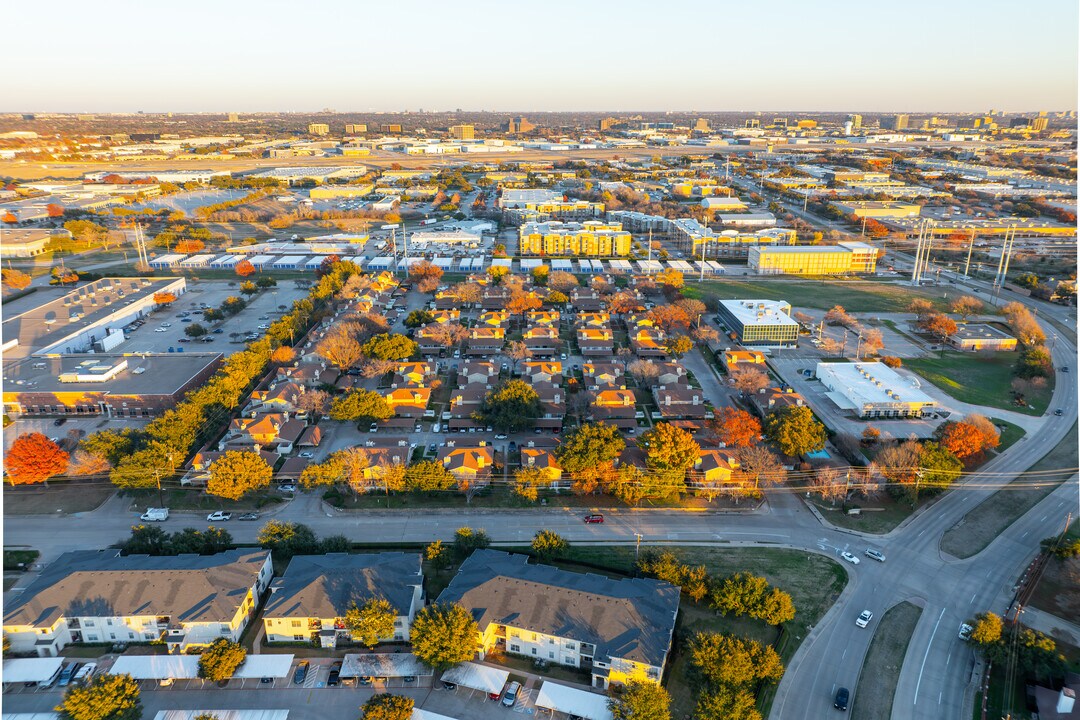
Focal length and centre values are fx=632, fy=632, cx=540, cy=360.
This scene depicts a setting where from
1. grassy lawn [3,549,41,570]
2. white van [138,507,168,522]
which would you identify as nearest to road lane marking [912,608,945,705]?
white van [138,507,168,522]

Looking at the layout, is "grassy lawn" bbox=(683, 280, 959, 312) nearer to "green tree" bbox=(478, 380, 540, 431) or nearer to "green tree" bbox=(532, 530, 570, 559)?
"green tree" bbox=(478, 380, 540, 431)

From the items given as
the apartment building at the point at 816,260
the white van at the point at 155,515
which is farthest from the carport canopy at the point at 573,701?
the apartment building at the point at 816,260

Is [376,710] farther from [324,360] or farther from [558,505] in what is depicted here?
[324,360]

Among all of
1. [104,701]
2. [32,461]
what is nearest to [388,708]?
[104,701]

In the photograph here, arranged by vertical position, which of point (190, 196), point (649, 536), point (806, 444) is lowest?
point (649, 536)

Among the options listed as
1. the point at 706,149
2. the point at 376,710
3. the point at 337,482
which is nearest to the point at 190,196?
the point at 337,482

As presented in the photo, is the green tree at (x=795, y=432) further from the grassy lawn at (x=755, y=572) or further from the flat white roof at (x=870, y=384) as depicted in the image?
the flat white roof at (x=870, y=384)

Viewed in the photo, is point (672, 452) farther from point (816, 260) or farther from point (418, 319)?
point (816, 260)
